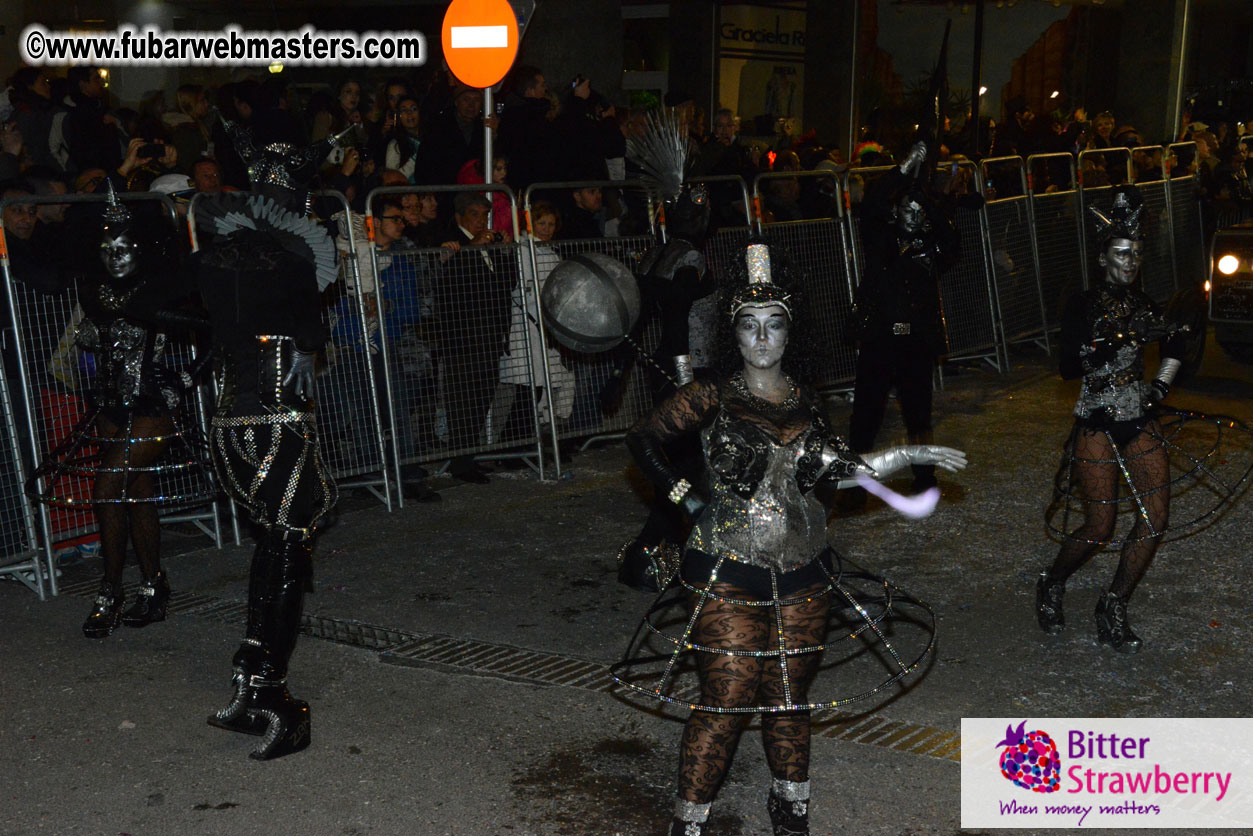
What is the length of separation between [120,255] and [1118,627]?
507 cm

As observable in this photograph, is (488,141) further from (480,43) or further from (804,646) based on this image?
(804,646)

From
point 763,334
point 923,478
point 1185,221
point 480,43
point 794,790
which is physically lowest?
point 923,478

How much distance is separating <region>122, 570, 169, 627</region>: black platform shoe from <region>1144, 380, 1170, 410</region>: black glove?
4.96m

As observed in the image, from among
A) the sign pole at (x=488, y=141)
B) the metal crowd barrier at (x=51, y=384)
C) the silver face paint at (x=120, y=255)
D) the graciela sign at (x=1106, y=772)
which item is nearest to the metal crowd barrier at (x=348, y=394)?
the metal crowd barrier at (x=51, y=384)

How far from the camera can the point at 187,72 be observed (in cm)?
1917

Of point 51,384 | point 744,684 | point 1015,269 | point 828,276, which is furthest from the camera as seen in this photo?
point 1015,269

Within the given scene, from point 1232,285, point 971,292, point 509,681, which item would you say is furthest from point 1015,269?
point 509,681

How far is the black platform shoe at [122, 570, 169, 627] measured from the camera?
6641mm

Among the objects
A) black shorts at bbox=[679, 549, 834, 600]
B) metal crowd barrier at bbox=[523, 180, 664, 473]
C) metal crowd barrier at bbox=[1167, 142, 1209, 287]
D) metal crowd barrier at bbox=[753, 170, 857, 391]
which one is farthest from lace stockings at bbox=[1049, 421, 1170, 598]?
metal crowd barrier at bbox=[1167, 142, 1209, 287]

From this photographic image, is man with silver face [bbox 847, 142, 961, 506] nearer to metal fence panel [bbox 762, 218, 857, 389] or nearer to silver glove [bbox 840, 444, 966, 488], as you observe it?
metal fence panel [bbox 762, 218, 857, 389]

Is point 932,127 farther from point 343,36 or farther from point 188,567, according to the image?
point 343,36

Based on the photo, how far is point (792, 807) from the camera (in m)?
4.19

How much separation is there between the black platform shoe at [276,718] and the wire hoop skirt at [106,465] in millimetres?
1422

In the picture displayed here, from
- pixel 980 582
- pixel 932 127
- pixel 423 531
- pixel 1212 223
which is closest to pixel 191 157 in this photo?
pixel 423 531
